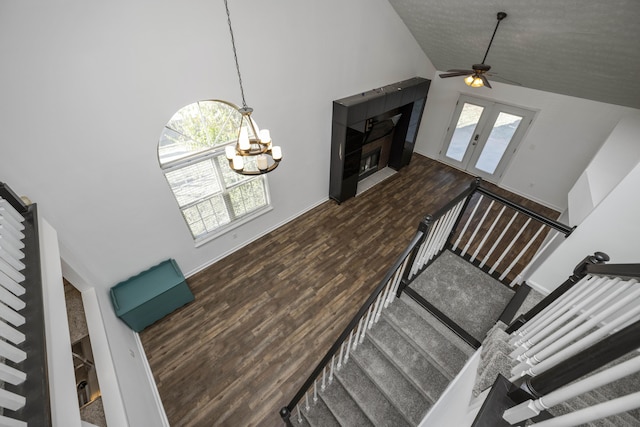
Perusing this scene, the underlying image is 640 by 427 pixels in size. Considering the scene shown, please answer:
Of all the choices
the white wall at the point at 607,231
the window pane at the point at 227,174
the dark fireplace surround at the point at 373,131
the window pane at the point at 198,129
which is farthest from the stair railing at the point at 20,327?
the dark fireplace surround at the point at 373,131

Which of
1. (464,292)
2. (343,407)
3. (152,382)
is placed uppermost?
(464,292)

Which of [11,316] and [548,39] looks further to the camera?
[548,39]

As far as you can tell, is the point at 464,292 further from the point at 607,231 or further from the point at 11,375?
the point at 11,375

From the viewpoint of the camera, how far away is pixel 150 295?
3.57m

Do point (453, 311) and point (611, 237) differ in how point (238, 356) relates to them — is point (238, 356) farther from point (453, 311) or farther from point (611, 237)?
point (611, 237)

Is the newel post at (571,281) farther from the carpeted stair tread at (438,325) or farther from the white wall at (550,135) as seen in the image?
the white wall at (550,135)

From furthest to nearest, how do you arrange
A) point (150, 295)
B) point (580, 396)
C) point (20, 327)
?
point (150, 295) < point (580, 396) < point (20, 327)

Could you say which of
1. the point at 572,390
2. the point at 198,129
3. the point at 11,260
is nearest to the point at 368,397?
the point at 572,390

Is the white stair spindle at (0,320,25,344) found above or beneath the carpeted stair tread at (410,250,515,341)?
above

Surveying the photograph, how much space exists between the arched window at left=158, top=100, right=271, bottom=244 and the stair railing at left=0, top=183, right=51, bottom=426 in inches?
69.4

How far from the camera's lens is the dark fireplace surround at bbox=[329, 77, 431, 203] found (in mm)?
4902

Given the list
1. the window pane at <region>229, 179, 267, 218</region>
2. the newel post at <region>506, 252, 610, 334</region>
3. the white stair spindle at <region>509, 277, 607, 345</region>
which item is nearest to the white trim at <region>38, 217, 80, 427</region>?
the white stair spindle at <region>509, 277, 607, 345</region>

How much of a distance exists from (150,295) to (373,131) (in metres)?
5.43

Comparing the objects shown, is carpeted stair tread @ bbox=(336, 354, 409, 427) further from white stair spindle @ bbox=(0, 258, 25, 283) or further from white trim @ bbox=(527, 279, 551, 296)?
white stair spindle @ bbox=(0, 258, 25, 283)
